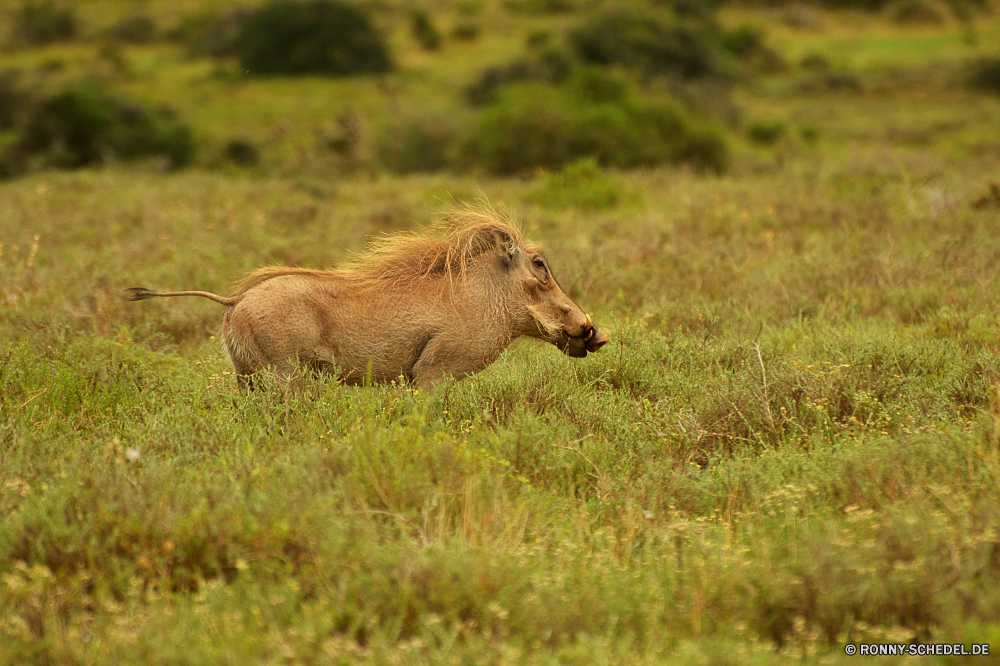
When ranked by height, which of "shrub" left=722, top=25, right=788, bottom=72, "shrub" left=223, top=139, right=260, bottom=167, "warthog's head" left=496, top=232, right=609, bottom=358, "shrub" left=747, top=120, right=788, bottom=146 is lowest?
"shrub" left=223, top=139, right=260, bottom=167

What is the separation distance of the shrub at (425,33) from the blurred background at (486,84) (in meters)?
0.09

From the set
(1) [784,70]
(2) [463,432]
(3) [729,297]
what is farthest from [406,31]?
(2) [463,432]

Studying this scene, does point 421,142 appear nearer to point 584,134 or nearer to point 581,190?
point 584,134

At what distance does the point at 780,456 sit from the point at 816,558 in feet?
3.37

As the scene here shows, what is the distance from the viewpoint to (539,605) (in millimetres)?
2438

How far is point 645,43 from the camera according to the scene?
74.6 feet

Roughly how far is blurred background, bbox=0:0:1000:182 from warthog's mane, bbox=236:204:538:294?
6.59 m

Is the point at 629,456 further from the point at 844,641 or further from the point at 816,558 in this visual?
the point at 844,641

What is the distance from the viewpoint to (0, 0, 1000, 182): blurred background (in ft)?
52.4

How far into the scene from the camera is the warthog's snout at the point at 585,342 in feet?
14.3

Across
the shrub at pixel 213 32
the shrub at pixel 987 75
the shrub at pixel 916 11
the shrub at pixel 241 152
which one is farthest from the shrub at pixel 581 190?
the shrub at pixel 916 11

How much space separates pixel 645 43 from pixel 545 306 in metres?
19.9

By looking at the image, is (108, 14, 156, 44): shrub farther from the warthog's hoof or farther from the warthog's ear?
the warthog's hoof

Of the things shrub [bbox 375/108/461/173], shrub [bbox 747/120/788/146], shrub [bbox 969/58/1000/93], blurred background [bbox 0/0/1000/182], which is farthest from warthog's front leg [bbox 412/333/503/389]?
shrub [bbox 969/58/1000/93]
